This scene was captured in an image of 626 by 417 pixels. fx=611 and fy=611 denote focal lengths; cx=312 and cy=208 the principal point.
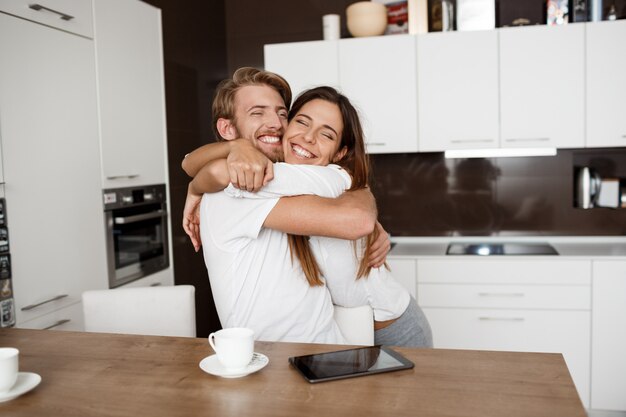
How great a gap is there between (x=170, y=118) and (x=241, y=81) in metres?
1.72

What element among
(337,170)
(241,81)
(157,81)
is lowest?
(337,170)

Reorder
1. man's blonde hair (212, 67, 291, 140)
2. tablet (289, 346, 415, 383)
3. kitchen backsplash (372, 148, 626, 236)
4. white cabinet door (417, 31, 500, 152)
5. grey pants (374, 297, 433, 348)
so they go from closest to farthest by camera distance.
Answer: tablet (289, 346, 415, 383), man's blonde hair (212, 67, 291, 140), grey pants (374, 297, 433, 348), white cabinet door (417, 31, 500, 152), kitchen backsplash (372, 148, 626, 236)

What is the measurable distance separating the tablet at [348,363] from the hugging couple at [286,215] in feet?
Result: 0.95

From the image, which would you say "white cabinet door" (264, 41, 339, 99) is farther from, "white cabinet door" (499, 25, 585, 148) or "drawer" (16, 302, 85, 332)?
"drawer" (16, 302, 85, 332)

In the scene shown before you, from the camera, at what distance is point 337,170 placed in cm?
170

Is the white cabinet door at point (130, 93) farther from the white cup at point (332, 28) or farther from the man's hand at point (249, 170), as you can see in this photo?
the man's hand at point (249, 170)

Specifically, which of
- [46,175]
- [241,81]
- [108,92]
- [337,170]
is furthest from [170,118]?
[337,170]

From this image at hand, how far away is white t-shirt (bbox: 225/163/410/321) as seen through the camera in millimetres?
1521

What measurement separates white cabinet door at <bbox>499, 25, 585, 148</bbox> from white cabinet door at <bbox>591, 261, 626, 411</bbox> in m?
0.71

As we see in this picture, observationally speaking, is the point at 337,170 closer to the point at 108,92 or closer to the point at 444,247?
the point at 108,92

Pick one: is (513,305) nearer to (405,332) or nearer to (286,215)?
(405,332)

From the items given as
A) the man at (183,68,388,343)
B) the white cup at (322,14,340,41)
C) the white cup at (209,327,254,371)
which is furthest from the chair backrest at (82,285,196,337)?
the white cup at (322,14,340,41)

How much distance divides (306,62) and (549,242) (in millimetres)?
1814

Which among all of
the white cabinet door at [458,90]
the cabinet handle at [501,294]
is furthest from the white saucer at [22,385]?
the white cabinet door at [458,90]
